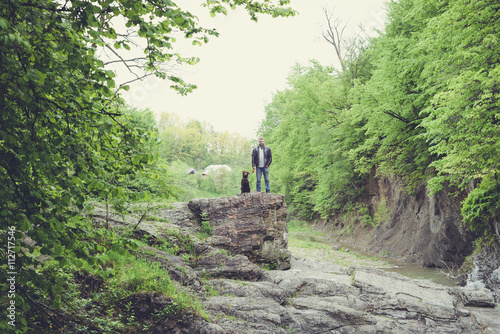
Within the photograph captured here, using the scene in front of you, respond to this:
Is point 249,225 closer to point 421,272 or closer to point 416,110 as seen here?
point 421,272

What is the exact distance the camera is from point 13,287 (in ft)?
9.61

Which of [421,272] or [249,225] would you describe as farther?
[421,272]

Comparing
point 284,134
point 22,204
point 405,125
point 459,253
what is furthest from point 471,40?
point 284,134

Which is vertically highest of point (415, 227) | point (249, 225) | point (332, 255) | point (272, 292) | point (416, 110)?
point (416, 110)

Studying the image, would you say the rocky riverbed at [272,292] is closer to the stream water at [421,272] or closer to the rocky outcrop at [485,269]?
the rocky outcrop at [485,269]

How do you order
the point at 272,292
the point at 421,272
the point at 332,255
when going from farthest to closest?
the point at 332,255 < the point at 421,272 < the point at 272,292

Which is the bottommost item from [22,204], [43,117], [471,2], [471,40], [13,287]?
[13,287]

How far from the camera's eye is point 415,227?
58.6ft

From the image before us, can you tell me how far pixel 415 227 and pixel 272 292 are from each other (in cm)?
1305

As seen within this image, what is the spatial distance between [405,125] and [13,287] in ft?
54.0

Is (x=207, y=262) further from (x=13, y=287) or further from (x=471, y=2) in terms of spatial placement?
(x=471, y=2)

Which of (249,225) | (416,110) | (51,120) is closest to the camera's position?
(51,120)

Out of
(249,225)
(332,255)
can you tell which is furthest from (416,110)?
(249,225)

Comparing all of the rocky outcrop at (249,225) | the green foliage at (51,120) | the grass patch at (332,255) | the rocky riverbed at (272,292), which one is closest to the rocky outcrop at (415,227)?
the grass patch at (332,255)
